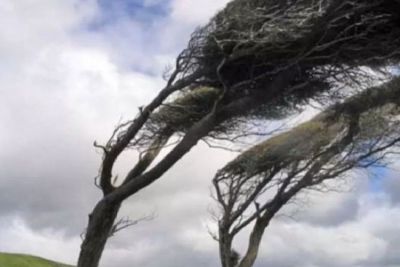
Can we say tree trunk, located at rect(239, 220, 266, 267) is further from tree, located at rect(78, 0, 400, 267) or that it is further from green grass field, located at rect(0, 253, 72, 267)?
green grass field, located at rect(0, 253, 72, 267)

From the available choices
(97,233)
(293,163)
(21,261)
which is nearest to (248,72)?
(97,233)

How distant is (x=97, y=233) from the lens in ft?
31.8

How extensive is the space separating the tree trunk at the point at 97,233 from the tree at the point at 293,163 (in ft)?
13.7

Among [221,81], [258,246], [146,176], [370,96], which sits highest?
[258,246]

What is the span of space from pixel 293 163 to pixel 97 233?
6.33m

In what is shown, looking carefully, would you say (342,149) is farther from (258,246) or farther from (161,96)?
(161,96)

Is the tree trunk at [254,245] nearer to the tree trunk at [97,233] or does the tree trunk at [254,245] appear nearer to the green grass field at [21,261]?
the tree trunk at [97,233]

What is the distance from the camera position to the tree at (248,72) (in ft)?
26.8

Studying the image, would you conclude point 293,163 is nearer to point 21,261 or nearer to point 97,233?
point 97,233

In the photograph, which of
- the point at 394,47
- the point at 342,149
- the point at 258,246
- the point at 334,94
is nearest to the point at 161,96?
the point at 334,94

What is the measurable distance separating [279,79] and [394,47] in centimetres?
117

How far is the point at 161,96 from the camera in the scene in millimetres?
9336

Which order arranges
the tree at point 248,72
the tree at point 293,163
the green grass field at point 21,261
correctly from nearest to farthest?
the tree at point 248,72 → the tree at point 293,163 → the green grass field at point 21,261

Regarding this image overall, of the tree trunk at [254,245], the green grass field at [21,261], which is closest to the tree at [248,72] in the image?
the tree trunk at [254,245]
